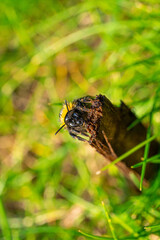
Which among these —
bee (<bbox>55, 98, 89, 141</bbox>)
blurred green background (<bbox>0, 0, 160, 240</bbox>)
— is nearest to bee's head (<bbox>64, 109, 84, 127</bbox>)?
bee (<bbox>55, 98, 89, 141</bbox>)

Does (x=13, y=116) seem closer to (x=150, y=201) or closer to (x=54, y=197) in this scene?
(x=54, y=197)

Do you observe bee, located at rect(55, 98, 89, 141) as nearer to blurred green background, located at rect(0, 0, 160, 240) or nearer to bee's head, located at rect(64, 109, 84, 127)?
bee's head, located at rect(64, 109, 84, 127)

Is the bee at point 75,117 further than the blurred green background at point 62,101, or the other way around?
the blurred green background at point 62,101

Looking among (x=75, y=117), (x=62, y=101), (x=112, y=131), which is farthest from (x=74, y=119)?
(x=62, y=101)

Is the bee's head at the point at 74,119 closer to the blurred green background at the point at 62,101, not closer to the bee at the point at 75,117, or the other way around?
the bee at the point at 75,117

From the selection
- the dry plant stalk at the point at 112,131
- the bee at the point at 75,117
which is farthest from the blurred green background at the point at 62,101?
the bee at the point at 75,117

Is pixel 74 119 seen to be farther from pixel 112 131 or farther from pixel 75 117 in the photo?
pixel 112 131

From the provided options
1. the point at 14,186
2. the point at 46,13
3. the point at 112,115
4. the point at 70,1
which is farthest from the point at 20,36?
the point at 112,115
